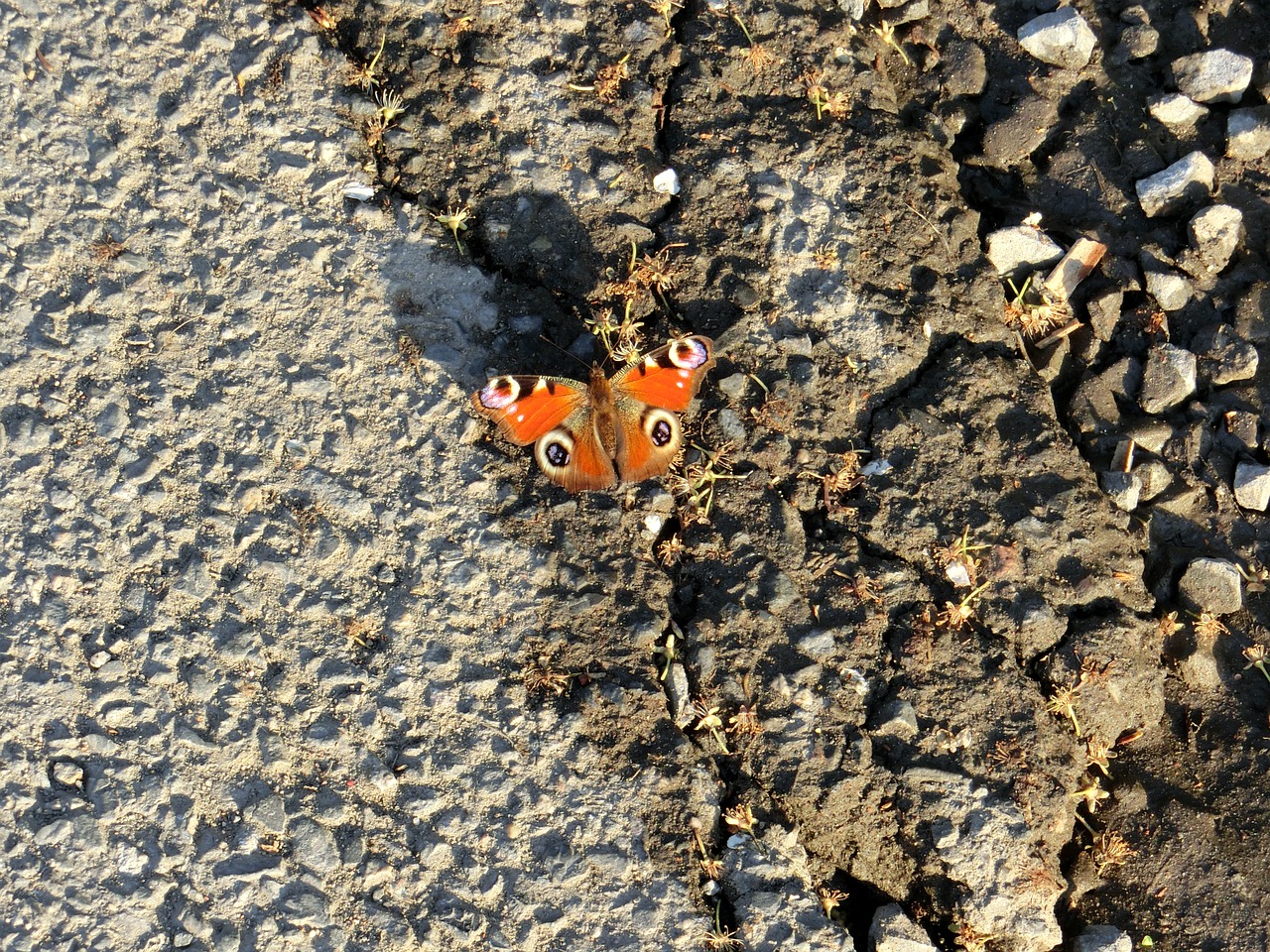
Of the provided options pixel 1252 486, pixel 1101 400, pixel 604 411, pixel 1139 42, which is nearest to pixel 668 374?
pixel 604 411

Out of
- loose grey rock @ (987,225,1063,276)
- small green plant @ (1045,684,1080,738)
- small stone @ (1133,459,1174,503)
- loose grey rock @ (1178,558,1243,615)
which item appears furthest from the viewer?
loose grey rock @ (987,225,1063,276)

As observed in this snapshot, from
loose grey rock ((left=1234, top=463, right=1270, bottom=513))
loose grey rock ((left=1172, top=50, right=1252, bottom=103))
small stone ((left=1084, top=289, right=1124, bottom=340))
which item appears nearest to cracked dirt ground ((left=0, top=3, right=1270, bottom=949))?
loose grey rock ((left=1234, top=463, right=1270, bottom=513))

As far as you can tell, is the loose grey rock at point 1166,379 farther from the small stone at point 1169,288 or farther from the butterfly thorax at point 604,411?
the butterfly thorax at point 604,411

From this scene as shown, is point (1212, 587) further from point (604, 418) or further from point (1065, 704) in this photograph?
point (604, 418)

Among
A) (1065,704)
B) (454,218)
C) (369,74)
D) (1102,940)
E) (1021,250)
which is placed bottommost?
(1102,940)

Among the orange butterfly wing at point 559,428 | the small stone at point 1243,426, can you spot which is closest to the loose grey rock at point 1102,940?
the small stone at point 1243,426

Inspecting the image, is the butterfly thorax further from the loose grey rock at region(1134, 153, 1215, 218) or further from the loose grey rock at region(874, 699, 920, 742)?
the loose grey rock at region(1134, 153, 1215, 218)
